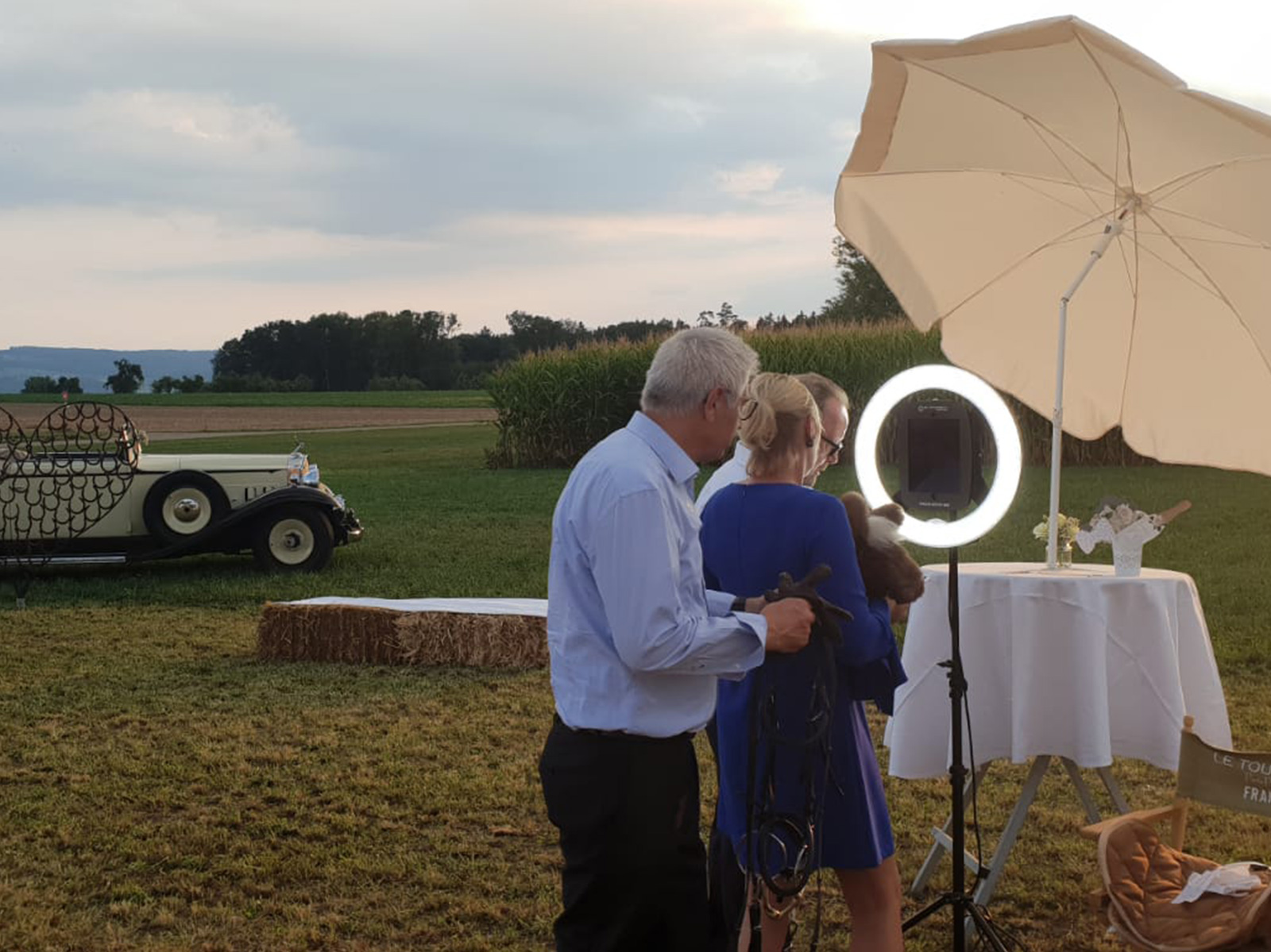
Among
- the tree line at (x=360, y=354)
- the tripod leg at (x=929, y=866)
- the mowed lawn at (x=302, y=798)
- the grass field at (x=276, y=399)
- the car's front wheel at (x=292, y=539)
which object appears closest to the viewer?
the mowed lawn at (x=302, y=798)

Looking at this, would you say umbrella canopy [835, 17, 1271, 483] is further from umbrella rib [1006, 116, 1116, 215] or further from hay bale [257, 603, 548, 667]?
hay bale [257, 603, 548, 667]

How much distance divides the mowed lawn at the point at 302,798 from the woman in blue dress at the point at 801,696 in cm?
108

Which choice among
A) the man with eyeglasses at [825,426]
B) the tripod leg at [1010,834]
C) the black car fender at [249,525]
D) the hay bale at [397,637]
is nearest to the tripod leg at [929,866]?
the tripod leg at [1010,834]

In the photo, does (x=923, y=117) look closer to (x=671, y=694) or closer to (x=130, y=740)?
(x=671, y=694)

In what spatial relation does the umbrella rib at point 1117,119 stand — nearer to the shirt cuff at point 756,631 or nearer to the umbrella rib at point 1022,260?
the umbrella rib at point 1022,260

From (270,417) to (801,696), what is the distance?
5125cm

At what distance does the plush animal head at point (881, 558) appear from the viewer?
3.30 meters

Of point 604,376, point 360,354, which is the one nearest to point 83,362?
point 360,354

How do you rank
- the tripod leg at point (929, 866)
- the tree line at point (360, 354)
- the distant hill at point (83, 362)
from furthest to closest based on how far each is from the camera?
1. the distant hill at point (83, 362)
2. the tree line at point (360, 354)
3. the tripod leg at point (929, 866)

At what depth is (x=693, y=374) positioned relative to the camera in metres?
2.74

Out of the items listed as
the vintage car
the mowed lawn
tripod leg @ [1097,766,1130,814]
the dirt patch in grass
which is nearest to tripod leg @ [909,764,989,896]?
the mowed lawn

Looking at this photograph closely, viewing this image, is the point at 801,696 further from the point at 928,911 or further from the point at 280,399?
the point at 280,399

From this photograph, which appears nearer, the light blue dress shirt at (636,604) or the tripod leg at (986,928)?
the light blue dress shirt at (636,604)

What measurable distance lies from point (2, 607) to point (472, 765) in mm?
6407
